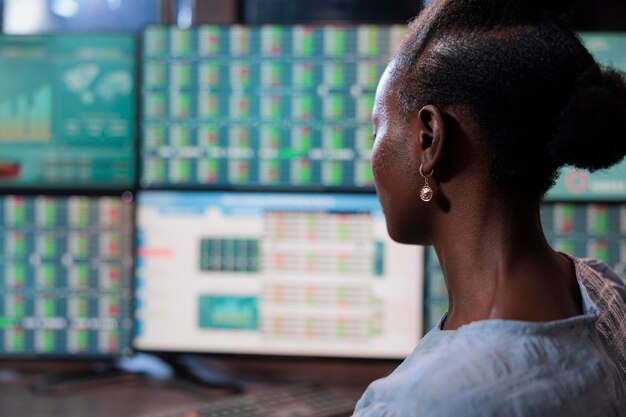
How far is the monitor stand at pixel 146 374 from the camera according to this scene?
1.67 meters

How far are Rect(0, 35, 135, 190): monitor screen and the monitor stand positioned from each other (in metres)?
0.41

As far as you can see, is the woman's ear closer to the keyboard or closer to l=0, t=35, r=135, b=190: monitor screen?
the keyboard

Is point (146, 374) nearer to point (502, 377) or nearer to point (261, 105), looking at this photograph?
point (261, 105)

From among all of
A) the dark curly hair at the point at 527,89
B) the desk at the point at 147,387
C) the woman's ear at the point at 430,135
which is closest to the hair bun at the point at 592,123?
the dark curly hair at the point at 527,89

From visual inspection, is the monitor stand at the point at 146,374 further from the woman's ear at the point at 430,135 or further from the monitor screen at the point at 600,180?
the woman's ear at the point at 430,135

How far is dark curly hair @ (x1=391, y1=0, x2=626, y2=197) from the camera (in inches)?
28.9

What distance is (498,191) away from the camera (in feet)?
2.56

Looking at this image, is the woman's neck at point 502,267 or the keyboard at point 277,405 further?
the keyboard at point 277,405

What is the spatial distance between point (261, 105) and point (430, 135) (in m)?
0.95

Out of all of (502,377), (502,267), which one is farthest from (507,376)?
(502,267)

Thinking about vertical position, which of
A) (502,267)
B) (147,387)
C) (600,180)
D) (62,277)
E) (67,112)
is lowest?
(147,387)

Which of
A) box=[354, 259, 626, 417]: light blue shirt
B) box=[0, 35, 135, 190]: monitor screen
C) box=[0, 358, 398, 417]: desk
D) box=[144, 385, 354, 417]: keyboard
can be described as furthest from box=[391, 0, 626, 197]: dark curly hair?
box=[0, 35, 135, 190]: monitor screen

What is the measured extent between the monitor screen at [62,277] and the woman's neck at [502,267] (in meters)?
1.07

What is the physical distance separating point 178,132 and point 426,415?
1164 millimetres
